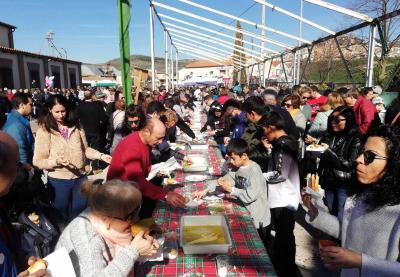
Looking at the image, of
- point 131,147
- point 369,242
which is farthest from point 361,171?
point 131,147

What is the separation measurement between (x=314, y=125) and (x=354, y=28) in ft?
8.49

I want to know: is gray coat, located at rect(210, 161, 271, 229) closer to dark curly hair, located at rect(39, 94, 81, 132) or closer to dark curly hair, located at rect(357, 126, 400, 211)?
dark curly hair, located at rect(357, 126, 400, 211)

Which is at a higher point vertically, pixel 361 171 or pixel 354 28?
pixel 354 28

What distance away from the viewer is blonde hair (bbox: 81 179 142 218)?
150 cm

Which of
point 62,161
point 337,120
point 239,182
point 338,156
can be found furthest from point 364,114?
point 62,161

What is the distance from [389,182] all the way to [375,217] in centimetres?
19

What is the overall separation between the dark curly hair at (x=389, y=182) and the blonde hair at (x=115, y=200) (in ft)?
3.91

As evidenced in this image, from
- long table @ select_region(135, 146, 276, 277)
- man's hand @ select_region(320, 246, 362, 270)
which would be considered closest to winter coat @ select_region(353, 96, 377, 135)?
long table @ select_region(135, 146, 276, 277)

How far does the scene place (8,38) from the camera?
32500mm

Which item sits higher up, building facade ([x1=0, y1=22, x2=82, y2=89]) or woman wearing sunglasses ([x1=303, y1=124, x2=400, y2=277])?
building facade ([x1=0, y1=22, x2=82, y2=89])

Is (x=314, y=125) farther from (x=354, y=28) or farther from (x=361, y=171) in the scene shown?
(x=361, y=171)

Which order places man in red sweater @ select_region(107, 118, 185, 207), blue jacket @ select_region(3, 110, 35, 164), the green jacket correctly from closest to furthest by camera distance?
man in red sweater @ select_region(107, 118, 185, 207), blue jacket @ select_region(3, 110, 35, 164), the green jacket

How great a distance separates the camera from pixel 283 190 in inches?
108

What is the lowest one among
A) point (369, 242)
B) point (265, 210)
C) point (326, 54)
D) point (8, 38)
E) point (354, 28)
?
point (265, 210)
